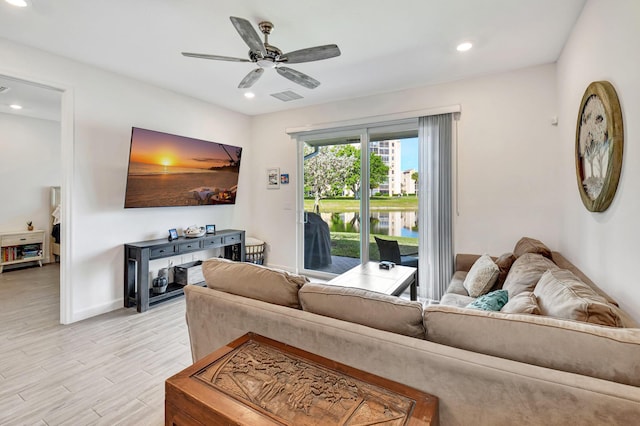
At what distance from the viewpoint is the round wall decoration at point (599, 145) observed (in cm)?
162

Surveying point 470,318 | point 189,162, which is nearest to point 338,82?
point 189,162

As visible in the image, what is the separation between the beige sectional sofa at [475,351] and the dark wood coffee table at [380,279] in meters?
1.17

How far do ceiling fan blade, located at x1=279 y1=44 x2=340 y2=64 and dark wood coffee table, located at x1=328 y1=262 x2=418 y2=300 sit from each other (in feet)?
6.18

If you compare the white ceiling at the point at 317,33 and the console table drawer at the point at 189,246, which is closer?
the white ceiling at the point at 317,33

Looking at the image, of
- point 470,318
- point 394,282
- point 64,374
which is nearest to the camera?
point 470,318

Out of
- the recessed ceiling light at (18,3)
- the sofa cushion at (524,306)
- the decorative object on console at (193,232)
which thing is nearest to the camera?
the sofa cushion at (524,306)

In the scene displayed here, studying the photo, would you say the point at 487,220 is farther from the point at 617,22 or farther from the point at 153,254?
the point at 153,254

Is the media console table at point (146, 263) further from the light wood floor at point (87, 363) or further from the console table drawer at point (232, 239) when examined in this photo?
the console table drawer at point (232, 239)

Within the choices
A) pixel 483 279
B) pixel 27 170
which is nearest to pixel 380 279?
pixel 483 279

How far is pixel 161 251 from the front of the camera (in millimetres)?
3521

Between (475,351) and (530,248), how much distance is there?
2110 mm

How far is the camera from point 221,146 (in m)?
4.42

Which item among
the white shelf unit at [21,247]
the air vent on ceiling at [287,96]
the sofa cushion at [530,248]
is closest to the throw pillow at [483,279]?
the sofa cushion at [530,248]

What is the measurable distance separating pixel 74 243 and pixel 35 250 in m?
3.37
